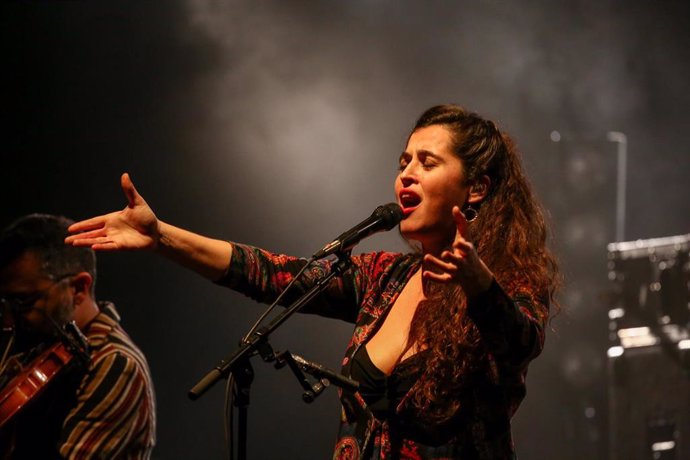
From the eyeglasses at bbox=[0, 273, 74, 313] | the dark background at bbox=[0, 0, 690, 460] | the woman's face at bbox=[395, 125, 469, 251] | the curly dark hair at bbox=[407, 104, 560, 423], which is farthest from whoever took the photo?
the dark background at bbox=[0, 0, 690, 460]

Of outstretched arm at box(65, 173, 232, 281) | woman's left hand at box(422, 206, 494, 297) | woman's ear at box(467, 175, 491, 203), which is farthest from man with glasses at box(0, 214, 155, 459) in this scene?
woman's left hand at box(422, 206, 494, 297)

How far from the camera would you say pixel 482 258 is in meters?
2.22

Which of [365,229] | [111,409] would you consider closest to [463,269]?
[365,229]

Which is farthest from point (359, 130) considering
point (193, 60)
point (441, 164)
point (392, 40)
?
point (441, 164)

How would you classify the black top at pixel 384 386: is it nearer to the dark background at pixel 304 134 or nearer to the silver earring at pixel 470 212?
the silver earring at pixel 470 212

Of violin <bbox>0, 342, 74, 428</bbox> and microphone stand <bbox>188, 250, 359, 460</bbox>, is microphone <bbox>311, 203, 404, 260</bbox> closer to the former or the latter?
microphone stand <bbox>188, 250, 359, 460</bbox>

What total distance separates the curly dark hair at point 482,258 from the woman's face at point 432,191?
42mm

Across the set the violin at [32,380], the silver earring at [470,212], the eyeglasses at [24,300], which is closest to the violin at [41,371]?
the violin at [32,380]

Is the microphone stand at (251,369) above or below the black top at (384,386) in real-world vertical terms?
above

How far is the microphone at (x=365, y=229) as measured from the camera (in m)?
2.03

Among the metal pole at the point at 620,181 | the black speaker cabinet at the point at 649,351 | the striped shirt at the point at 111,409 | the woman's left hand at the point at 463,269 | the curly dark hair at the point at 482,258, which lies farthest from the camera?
the metal pole at the point at 620,181

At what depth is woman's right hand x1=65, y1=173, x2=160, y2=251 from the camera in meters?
2.08

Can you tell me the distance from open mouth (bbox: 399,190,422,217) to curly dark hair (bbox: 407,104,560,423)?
170mm

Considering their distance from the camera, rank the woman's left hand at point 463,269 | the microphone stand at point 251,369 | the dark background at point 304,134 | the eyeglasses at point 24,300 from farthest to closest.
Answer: the dark background at point 304,134, the eyeglasses at point 24,300, the microphone stand at point 251,369, the woman's left hand at point 463,269
